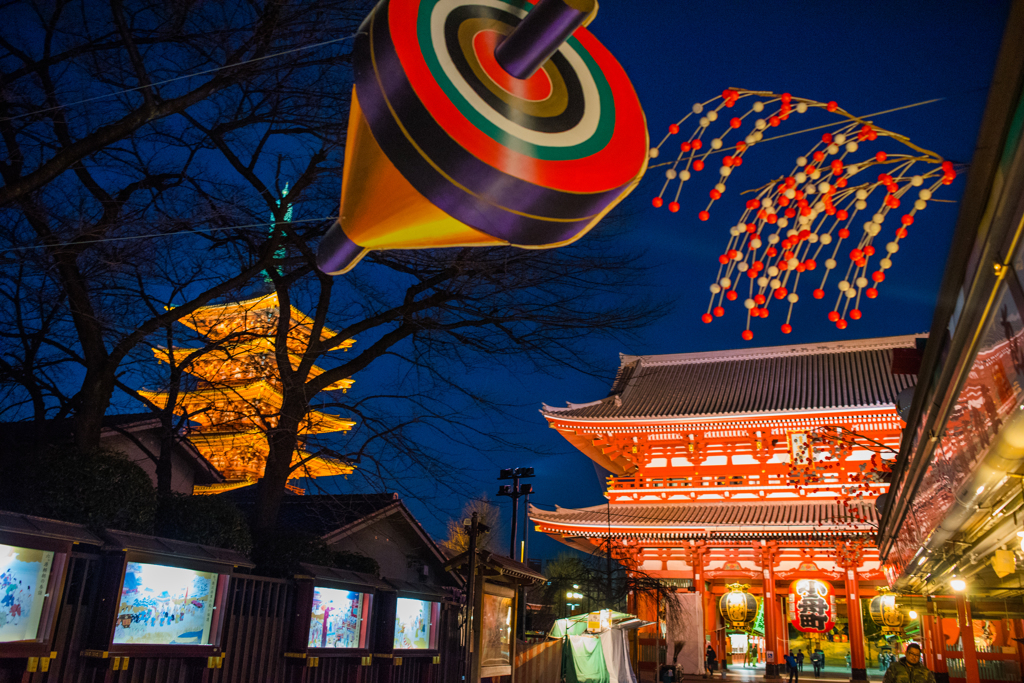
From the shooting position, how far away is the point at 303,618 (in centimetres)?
891

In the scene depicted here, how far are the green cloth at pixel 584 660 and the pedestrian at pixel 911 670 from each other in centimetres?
719

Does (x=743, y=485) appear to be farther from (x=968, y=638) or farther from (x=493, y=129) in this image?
(x=493, y=129)

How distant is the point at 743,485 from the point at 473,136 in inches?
817

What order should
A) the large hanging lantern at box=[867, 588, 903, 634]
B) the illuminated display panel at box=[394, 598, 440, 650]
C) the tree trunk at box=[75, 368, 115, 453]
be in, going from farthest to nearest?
the large hanging lantern at box=[867, 588, 903, 634]
the illuminated display panel at box=[394, 598, 440, 650]
the tree trunk at box=[75, 368, 115, 453]

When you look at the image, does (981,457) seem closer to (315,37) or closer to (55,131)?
(315,37)

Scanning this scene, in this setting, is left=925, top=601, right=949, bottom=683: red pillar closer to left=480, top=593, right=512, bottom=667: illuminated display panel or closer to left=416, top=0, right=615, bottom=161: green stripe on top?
left=480, top=593, right=512, bottom=667: illuminated display panel

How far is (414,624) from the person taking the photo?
11570 mm

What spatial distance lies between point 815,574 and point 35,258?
19883mm

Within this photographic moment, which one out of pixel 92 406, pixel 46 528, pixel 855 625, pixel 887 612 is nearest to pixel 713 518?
pixel 855 625

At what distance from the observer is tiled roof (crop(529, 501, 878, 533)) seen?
58.4 feet

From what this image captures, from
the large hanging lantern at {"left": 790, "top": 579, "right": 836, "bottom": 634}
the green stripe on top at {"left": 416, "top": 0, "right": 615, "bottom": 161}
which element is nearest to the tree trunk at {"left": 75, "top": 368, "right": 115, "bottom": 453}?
the green stripe on top at {"left": 416, "top": 0, "right": 615, "bottom": 161}

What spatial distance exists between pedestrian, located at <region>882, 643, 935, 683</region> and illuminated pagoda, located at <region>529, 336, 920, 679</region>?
29.4 feet

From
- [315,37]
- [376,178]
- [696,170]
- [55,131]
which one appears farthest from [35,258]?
→ [376,178]

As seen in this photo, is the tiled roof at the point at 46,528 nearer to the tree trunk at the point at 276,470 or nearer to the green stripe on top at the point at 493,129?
the tree trunk at the point at 276,470
